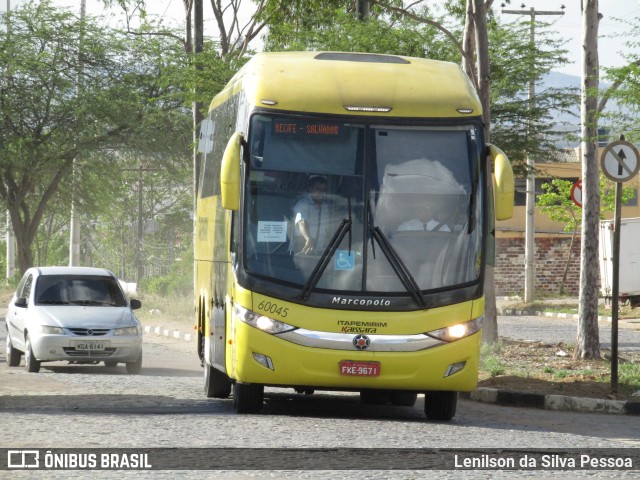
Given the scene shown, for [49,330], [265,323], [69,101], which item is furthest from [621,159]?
[69,101]

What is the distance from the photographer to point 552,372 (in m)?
18.4

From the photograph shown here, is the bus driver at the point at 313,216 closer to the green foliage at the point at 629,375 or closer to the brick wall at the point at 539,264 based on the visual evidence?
the green foliage at the point at 629,375

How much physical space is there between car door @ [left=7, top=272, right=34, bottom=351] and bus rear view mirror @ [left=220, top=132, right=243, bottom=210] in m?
8.39

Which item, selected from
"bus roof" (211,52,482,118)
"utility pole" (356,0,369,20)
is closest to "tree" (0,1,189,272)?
"utility pole" (356,0,369,20)

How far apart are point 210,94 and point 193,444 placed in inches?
699

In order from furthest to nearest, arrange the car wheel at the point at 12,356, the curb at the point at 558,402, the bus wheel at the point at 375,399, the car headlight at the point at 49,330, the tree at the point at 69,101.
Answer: the tree at the point at 69,101 → the car wheel at the point at 12,356 → the car headlight at the point at 49,330 → the bus wheel at the point at 375,399 → the curb at the point at 558,402

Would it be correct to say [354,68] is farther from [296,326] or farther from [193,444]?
[193,444]

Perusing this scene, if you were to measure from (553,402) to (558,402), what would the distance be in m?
0.06

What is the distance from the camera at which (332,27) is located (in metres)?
27.0

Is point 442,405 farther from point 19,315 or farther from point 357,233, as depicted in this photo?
point 19,315

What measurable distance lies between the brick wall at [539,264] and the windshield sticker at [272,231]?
39.7 meters

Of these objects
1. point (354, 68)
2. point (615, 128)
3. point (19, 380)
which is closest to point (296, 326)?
point (354, 68)

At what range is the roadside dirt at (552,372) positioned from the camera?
16.3m

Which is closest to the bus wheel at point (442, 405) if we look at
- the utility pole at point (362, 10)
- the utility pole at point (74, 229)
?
the utility pole at point (362, 10)
